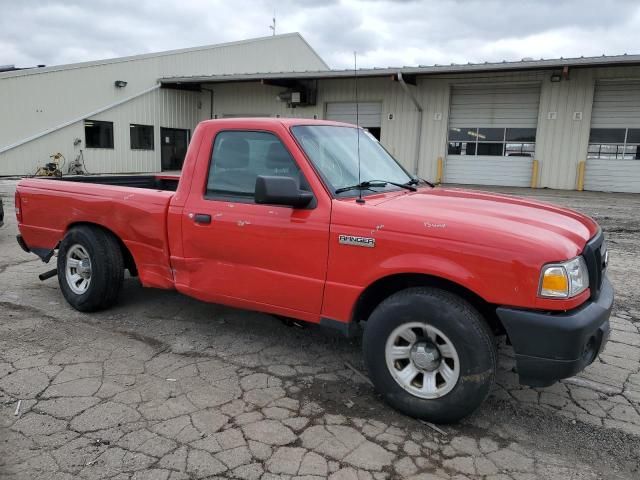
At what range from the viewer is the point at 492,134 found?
20.4 metres

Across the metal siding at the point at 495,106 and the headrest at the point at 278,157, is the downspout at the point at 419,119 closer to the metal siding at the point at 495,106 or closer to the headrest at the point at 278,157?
the metal siding at the point at 495,106

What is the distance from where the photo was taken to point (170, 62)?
81.9ft

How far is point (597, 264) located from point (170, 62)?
980 inches

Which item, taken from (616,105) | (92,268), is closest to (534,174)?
(616,105)

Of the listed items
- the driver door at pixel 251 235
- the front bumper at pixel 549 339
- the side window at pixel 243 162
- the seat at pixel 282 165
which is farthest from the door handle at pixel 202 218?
the front bumper at pixel 549 339

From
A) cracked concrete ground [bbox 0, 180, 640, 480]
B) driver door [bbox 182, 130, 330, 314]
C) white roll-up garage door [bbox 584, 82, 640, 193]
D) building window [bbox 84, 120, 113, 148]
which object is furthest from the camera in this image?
building window [bbox 84, 120, 113, 148]

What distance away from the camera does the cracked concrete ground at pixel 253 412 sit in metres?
2.81

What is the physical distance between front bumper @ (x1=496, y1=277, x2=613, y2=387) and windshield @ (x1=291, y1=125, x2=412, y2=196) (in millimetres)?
1429

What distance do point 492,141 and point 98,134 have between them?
16.4 metres

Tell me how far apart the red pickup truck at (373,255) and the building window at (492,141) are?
16.9 meters

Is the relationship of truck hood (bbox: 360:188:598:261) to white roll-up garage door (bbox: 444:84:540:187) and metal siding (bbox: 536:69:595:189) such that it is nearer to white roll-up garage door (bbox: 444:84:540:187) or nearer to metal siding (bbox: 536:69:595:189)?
metal siding (bbox: 536:69:595:189)

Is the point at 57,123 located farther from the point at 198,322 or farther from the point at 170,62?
the point at 198,322

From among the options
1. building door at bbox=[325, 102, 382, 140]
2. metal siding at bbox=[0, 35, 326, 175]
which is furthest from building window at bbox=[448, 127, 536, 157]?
metal siding at bbox=[0, 35, 326, 175]

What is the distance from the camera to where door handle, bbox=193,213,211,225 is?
4.04m
